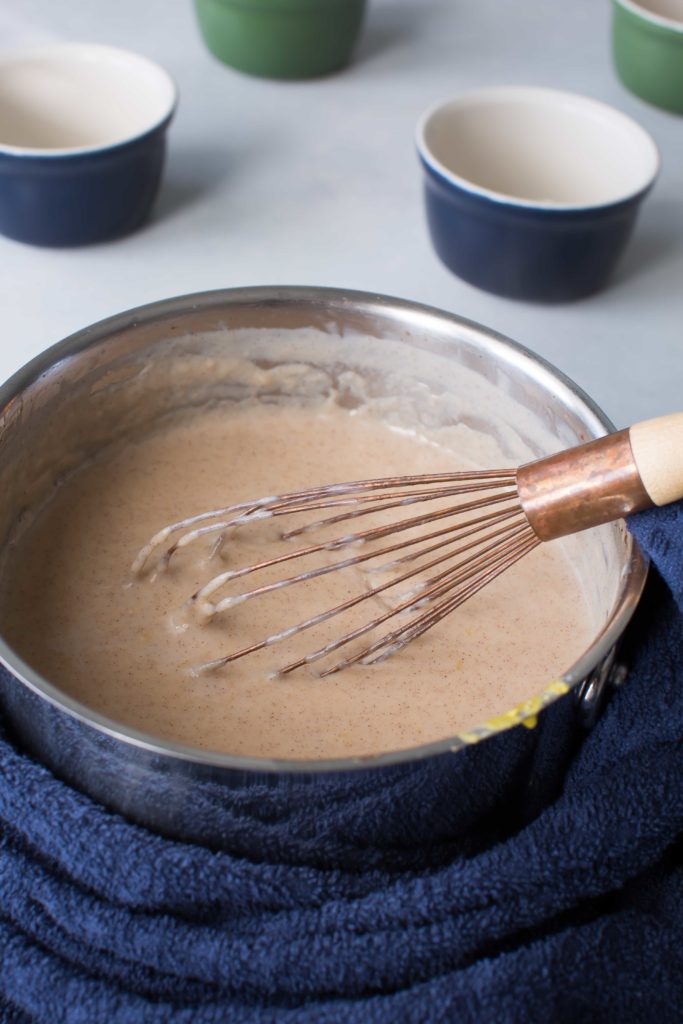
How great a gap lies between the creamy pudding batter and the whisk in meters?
0.01

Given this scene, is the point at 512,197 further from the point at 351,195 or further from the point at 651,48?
the point at 651,48

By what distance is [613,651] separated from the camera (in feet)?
2.10

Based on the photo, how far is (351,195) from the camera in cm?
121

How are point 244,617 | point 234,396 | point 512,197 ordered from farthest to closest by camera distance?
point 512,197, point 234,396, point 244,617

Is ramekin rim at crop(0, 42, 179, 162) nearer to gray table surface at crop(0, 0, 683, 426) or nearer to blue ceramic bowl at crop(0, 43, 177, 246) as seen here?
blue ceramic bowl at crop(0, 43, 177, 246)

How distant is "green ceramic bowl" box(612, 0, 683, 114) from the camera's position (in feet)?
4.18

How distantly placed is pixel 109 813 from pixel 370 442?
15.7 inches

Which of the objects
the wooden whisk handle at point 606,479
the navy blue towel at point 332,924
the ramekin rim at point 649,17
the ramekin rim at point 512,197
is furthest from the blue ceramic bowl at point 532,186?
the navy blue towel at point 332,924

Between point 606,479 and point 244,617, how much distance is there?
0.86 feet

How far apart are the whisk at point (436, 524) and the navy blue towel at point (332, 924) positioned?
134 mm

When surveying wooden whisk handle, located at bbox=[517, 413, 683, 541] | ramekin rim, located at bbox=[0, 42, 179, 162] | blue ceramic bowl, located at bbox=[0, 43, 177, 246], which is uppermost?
wooden whisk handle, located at bbox=[517, 413, 683, 541]

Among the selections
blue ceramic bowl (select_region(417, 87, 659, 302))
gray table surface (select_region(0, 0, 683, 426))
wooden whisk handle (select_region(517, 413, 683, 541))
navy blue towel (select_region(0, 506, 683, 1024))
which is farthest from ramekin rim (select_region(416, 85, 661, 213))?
navy blue towel (select_region(0, 506, 683, 1024))

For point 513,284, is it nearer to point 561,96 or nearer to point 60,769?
point 561,96

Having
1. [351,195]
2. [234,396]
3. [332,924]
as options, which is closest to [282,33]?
[351,195]
